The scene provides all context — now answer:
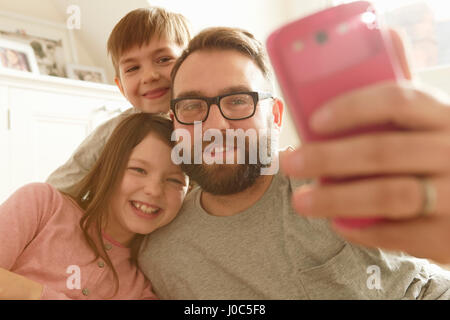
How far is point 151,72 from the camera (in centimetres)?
113

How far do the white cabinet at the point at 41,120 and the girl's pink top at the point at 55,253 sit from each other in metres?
1.07

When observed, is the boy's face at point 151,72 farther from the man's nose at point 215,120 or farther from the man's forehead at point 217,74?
the man's nose at point 215,120

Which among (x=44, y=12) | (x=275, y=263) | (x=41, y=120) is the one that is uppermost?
(x=44, y=12)

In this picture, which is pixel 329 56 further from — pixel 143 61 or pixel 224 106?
pixel 143 61

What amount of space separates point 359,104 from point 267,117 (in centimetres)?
64

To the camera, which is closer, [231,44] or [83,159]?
[231,44]

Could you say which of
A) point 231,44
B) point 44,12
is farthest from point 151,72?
point 44,12

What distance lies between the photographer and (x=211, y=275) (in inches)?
31.9

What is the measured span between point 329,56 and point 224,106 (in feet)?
1.75

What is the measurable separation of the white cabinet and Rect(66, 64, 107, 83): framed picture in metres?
0.31

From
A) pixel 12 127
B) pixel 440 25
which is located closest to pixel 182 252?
pixel 12 127

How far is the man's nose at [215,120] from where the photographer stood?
2.78ft

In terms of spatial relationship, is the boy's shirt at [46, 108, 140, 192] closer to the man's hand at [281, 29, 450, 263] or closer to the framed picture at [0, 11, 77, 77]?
the man's hand at [281, 29, 450, 263]

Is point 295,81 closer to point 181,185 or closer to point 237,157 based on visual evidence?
point 237,157
